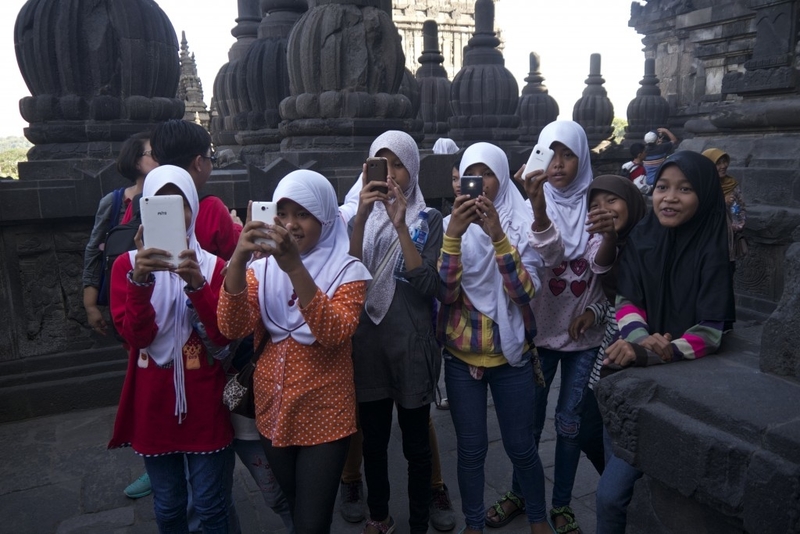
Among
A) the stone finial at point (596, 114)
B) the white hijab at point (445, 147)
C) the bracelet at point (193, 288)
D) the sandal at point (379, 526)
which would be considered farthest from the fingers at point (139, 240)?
the stone finial at point (596, 114)

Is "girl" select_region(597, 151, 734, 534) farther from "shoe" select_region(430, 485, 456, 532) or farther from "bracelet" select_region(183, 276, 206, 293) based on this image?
"bracelet" select_region(183, 276, 206, 293)

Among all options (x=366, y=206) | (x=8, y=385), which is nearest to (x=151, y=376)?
(x=366, y=206)

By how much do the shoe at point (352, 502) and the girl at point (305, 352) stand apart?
0.97 meters

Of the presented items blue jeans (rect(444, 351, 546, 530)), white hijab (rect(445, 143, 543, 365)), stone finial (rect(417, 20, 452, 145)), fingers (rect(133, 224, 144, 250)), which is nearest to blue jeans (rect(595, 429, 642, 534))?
blue jeans (rect(444, 351, 546, 530))

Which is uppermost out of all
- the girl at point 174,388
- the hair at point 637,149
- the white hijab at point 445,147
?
the white hijab at point 445,147

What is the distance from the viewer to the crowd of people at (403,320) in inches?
92.0

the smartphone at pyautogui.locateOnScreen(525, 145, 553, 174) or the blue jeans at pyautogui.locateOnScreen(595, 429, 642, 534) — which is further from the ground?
the smartphone at pyautogui.locateOnScreen(525, 145, 553, 174)

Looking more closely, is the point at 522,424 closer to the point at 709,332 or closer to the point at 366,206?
the point at 709,332

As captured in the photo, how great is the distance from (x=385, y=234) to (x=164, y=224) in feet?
3.30

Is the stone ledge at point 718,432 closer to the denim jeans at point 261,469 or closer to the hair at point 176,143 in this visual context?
the denim jeans at point 261,469

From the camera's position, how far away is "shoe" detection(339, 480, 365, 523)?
11.2 ft

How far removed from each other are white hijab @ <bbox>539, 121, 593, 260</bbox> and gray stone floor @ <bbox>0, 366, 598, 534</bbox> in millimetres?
1484

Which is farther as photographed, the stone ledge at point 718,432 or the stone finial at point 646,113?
the stone finial at point 646,113

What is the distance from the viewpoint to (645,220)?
8.35 feet
